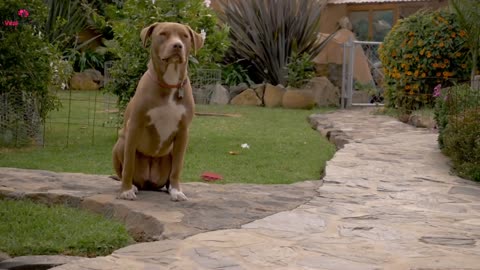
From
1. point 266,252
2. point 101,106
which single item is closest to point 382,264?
point 266,252

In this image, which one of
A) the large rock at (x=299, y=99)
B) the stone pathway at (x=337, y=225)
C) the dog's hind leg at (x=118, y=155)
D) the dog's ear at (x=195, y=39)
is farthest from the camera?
the large rock at (x=299, y=99)

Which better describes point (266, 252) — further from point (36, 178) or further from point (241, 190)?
point (36, 178)

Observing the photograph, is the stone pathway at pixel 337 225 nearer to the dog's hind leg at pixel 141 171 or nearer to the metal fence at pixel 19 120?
the dog's hind leg at pixel 141 171

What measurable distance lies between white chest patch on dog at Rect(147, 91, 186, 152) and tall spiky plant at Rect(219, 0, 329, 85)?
→ 11.5m

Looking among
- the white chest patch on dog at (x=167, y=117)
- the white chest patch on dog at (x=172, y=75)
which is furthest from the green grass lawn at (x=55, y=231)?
the white chest patch on dog at (x=172, y=75)

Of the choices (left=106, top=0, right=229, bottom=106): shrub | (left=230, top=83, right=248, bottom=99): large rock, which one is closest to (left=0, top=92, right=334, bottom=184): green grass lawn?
(left=106, top=0, right=229, bottom=106): shrub

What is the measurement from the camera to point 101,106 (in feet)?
46.6

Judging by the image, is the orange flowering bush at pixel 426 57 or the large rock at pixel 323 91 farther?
the large rock at pixel 323 91

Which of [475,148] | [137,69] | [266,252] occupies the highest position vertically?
[137,69]

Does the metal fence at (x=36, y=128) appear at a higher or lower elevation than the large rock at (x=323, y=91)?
lower

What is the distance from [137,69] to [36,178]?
297cm

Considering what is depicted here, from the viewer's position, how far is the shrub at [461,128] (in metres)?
7.21

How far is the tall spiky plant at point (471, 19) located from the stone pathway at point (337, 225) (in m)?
5.08

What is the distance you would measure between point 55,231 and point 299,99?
38.1 feet
